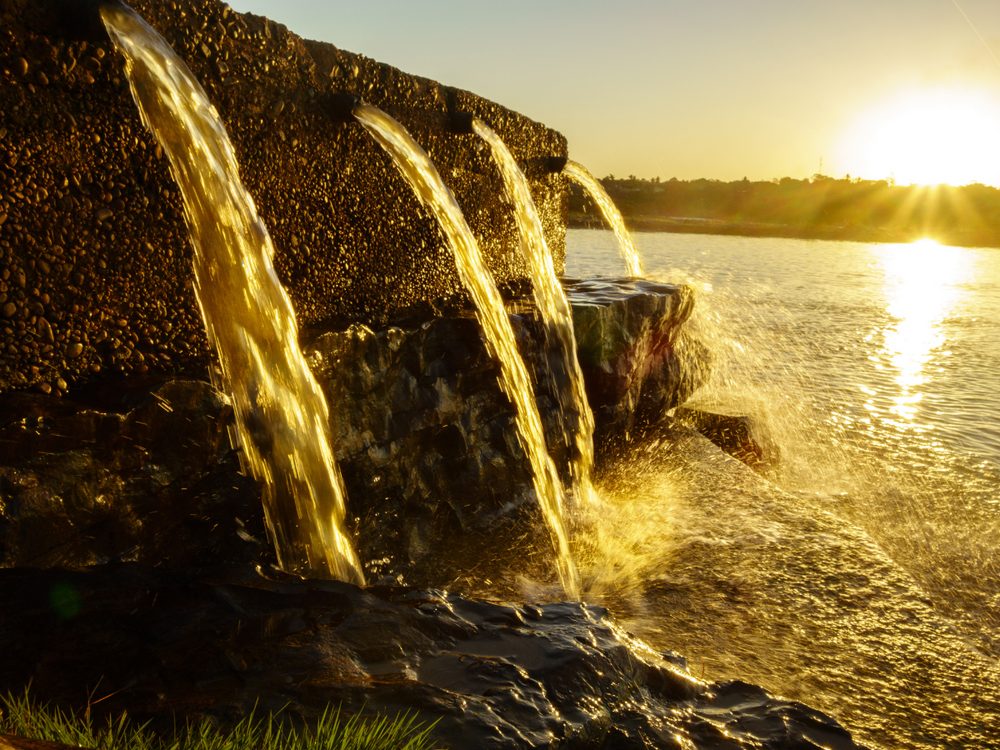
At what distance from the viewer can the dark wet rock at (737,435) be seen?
5820 millimetres

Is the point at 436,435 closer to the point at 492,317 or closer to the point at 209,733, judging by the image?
the point at 492,317

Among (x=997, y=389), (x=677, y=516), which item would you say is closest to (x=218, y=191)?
(x=677, y=516)

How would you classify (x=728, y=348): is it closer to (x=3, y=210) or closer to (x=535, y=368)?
(x=535, y=368)

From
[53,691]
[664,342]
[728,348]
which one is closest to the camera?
[53,691]

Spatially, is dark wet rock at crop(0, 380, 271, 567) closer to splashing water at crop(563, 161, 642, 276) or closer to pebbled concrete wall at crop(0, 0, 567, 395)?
pebbled concrete wall at crop(0, 0, 567, 395)

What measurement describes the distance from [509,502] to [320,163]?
7.55ft

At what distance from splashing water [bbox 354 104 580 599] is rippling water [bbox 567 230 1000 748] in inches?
15.1

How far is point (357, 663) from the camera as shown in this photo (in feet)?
6.06

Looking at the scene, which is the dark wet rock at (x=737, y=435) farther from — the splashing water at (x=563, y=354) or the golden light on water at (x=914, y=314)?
the golden light on water at (x=914, y=314)

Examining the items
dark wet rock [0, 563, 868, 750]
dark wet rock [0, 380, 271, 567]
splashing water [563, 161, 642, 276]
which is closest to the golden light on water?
splashing water [563, 161, 642, 276]

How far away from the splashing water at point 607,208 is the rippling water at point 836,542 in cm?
78

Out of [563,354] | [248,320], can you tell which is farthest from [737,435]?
[248,320]

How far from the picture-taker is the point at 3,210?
82.7 inches

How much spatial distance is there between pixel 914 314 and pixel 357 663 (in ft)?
49.4
